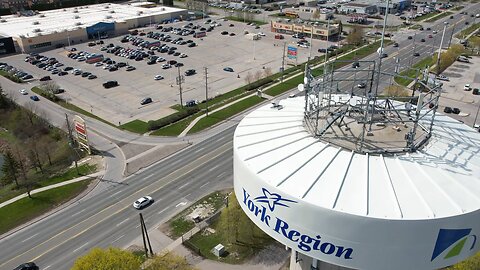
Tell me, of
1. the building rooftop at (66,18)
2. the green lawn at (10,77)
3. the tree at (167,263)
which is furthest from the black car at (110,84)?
the tree at (167,263)

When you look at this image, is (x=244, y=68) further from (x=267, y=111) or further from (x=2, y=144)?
(x=267, y=111)

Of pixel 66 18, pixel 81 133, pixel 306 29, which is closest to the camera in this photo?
pixel 81 133

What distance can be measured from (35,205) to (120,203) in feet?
43.5

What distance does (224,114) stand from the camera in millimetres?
89500

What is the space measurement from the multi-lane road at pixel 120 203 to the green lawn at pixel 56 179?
14.1ft

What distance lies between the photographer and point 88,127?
83.4 metres

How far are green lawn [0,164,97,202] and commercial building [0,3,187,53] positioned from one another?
91.2m

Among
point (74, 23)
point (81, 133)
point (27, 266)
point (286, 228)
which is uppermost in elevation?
point (286, 228)

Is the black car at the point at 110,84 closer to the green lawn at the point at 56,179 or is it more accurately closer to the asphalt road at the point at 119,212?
the green lawn at the point at 56,179

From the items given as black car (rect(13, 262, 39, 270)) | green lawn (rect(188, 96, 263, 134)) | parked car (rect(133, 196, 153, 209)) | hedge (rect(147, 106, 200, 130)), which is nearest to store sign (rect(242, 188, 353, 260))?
parked car (rect(133, 196, 153, 209))

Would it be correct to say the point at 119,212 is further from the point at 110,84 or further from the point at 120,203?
the point at 110,84

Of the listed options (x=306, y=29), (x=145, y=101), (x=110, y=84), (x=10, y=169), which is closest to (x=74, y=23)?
(x=110, y=84)

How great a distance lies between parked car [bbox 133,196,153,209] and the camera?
58188 millimetres

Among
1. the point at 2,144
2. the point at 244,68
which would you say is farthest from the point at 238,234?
the point at 244,68
